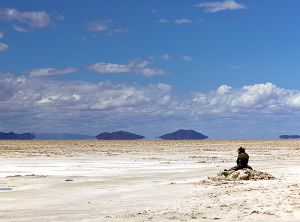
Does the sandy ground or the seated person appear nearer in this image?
the sandy ground

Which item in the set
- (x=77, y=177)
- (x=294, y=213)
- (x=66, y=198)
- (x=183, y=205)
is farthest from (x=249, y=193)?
(x=77, y=177)

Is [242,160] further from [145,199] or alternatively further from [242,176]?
[145,199]

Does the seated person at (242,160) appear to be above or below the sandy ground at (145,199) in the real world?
above

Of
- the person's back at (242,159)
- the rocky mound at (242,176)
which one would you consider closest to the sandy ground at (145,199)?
the rocky mound at (242,176)

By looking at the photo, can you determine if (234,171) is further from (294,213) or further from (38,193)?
(294,213)

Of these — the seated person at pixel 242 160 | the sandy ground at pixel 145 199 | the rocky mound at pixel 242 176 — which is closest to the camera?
the sandy ground at pixel 145 199

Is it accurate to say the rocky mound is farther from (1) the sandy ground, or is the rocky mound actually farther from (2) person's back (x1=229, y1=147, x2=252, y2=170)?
(1) the sandy ground

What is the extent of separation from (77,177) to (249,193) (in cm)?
1289

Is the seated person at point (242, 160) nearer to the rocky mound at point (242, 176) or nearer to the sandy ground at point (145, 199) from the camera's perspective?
the rocky mound at point (242, 176)

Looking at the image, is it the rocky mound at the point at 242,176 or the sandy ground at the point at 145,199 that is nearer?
the sandy ground at the point at 145,199

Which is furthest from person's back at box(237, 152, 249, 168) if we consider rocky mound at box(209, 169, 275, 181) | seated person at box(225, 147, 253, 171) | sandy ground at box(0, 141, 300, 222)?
sandy ground at box(0, 141, 300, 222)

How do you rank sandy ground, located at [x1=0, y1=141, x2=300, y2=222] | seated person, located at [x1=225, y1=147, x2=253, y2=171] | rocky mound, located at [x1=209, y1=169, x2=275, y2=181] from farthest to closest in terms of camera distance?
seated person, located at [x1=225, y1=147, x2=253, y2=171], rocky mound, located at [x1=209, y1=169, x2=275, y2=181], sandy ground, located at [x1=0, y1=141, x2=300, y2=222]

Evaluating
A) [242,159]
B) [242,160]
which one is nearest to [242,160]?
[242,160]

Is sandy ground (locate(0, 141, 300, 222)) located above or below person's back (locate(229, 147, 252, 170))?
below
